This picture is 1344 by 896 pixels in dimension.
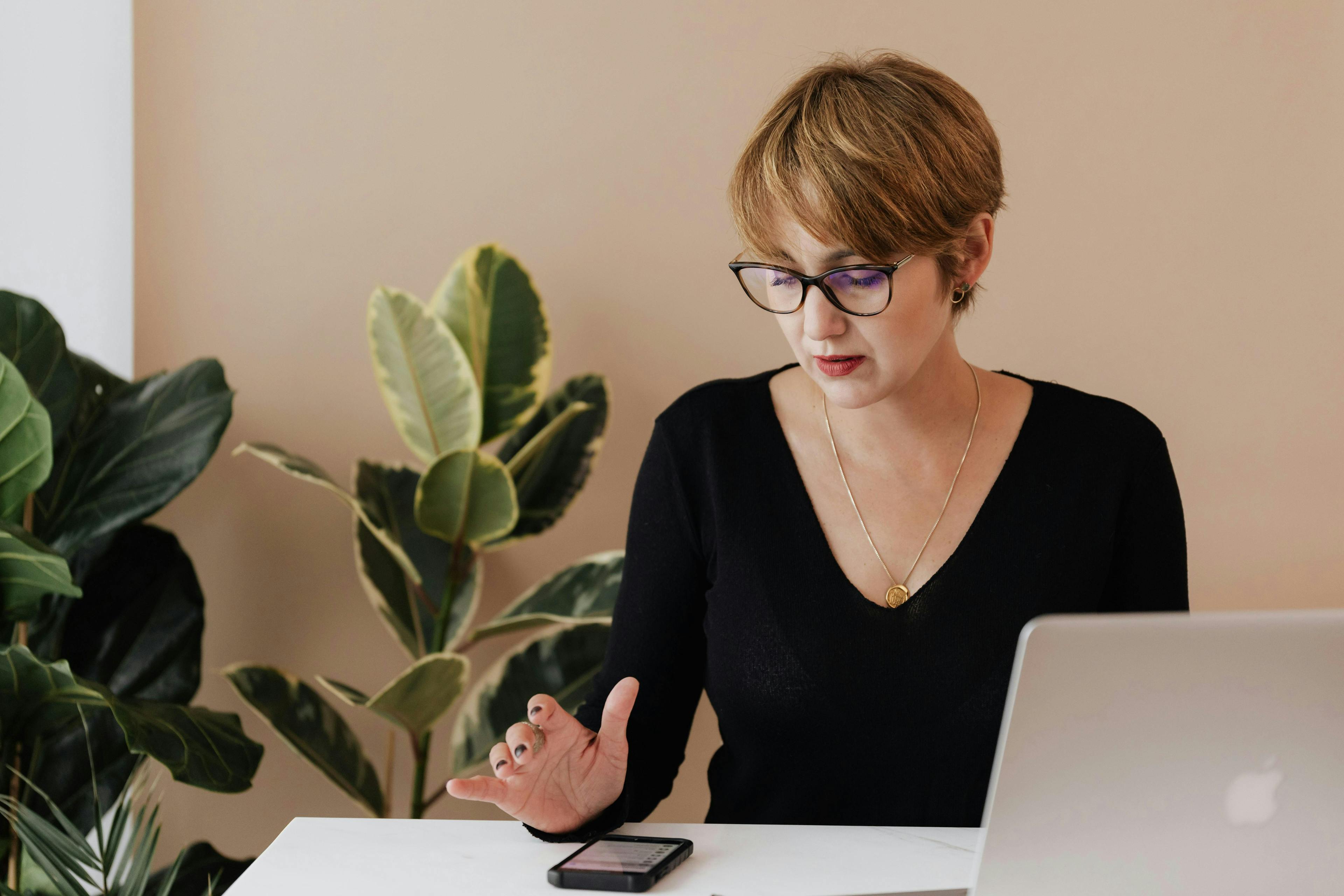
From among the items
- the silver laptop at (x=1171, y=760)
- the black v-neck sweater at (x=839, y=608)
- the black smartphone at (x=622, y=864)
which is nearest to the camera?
A: the silver laptop at (x=1171, y=760)

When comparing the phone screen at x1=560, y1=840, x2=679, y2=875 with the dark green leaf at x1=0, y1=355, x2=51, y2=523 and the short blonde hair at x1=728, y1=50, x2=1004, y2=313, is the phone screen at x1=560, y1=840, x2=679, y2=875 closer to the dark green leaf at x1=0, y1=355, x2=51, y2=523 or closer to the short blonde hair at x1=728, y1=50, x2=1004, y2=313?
the short blonde hair at x1=728, y1=50, x2=1004, y2=313

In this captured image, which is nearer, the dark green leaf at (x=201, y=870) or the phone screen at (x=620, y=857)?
the phone screen at (x=620, y=857)

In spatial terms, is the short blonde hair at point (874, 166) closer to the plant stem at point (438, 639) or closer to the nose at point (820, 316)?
the nose at point (820, 316)

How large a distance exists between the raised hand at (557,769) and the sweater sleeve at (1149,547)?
64 cm

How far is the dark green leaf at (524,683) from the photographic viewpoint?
5.55 ft

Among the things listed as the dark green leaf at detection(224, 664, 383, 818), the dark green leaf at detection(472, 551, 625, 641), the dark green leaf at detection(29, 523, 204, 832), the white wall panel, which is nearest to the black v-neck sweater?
the dark green leaf at detection(472, 551, 625, 641)

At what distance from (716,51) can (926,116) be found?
974mm

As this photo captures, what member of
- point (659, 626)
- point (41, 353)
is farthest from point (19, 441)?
point (659, 626)

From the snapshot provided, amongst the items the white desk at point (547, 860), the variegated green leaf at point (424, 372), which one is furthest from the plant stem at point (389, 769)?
the white desk at point (547, 860)

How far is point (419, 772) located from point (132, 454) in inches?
27.1

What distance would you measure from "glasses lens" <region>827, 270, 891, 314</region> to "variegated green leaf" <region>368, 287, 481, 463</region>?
2.44 feet

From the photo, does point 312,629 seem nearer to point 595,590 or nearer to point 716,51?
point 595,590

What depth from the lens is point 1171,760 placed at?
654mm

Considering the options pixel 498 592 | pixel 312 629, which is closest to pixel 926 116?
pixel 498 592
